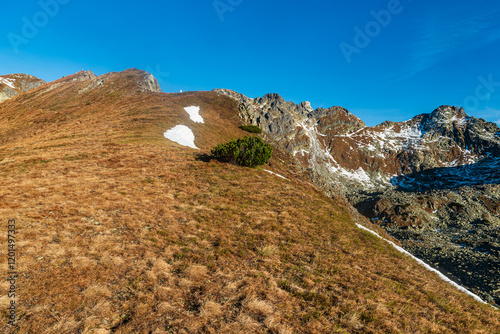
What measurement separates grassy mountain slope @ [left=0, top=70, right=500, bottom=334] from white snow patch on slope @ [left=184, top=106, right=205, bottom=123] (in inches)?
1171

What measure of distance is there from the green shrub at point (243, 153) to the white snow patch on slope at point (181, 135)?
10.4 metres

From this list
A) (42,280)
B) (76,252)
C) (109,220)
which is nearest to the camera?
(42,280)

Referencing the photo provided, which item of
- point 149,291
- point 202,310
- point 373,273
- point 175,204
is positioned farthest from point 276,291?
point 175,204

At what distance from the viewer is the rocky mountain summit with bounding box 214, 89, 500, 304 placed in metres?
50.6

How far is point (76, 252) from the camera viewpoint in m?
9.65

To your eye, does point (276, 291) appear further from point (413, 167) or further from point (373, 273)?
point (413, 167)

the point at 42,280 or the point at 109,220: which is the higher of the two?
the point at 109,220

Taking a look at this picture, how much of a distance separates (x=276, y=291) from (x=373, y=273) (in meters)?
6.41

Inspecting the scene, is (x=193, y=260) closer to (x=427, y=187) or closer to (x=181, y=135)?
(x=181, y=135)

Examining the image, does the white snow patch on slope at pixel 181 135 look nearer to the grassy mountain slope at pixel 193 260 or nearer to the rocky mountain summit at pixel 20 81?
the grassy mountain slope at pixel 193 260

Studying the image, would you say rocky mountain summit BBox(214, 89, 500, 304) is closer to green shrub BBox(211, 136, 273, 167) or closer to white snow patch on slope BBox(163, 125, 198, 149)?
green shrub BBox(211, 136, 273, 167)

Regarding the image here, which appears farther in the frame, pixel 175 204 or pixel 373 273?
pixel 175 204

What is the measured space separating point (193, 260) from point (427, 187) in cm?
19732

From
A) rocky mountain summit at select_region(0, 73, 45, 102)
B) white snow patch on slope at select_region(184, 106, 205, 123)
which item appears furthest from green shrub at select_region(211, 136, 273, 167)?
rocky mountain summit at select_region(0, 73, 45, 102)
